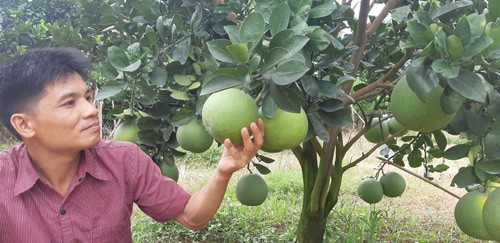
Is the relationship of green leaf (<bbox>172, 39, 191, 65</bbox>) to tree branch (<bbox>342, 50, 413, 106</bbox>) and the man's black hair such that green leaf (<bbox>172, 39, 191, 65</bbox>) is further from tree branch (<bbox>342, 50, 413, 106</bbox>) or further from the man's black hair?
tree branch (<bbox>342, 50, 413, 106</bbox>)

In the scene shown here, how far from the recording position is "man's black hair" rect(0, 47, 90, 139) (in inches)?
56.4

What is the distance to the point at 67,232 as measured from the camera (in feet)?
4.97

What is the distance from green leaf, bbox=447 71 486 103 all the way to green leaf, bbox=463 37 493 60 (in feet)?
0.14

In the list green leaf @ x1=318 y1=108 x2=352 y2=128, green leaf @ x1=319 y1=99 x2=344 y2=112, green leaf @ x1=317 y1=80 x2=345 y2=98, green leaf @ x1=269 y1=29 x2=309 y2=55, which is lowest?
green leaf @ x1=318 y1=108 x2=352 y2=128

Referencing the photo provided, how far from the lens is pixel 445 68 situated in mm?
1002

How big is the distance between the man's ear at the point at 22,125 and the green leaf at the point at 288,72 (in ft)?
2.75

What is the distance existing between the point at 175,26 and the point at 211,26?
19cm

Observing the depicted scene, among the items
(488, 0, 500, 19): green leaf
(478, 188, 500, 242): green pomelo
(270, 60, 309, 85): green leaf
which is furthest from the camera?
(478, 188, 500, 242): green pomelo

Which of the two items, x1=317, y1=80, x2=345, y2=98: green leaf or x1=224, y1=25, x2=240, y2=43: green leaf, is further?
x1=317, y1=80, x2=345, y2=98: green leaf

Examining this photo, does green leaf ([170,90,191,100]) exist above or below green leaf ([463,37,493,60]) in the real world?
below

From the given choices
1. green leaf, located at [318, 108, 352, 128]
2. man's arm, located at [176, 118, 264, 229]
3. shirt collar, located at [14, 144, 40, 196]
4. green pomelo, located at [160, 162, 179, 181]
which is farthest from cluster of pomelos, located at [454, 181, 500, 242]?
shirt collar, located at [14, 144, 40, 196]

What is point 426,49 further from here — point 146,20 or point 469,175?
point 146,20

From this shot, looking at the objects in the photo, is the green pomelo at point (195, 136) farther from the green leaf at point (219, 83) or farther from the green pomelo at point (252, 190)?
the green pomelo at point (252, 190)

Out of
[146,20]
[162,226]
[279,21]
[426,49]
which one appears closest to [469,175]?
[426,49]
